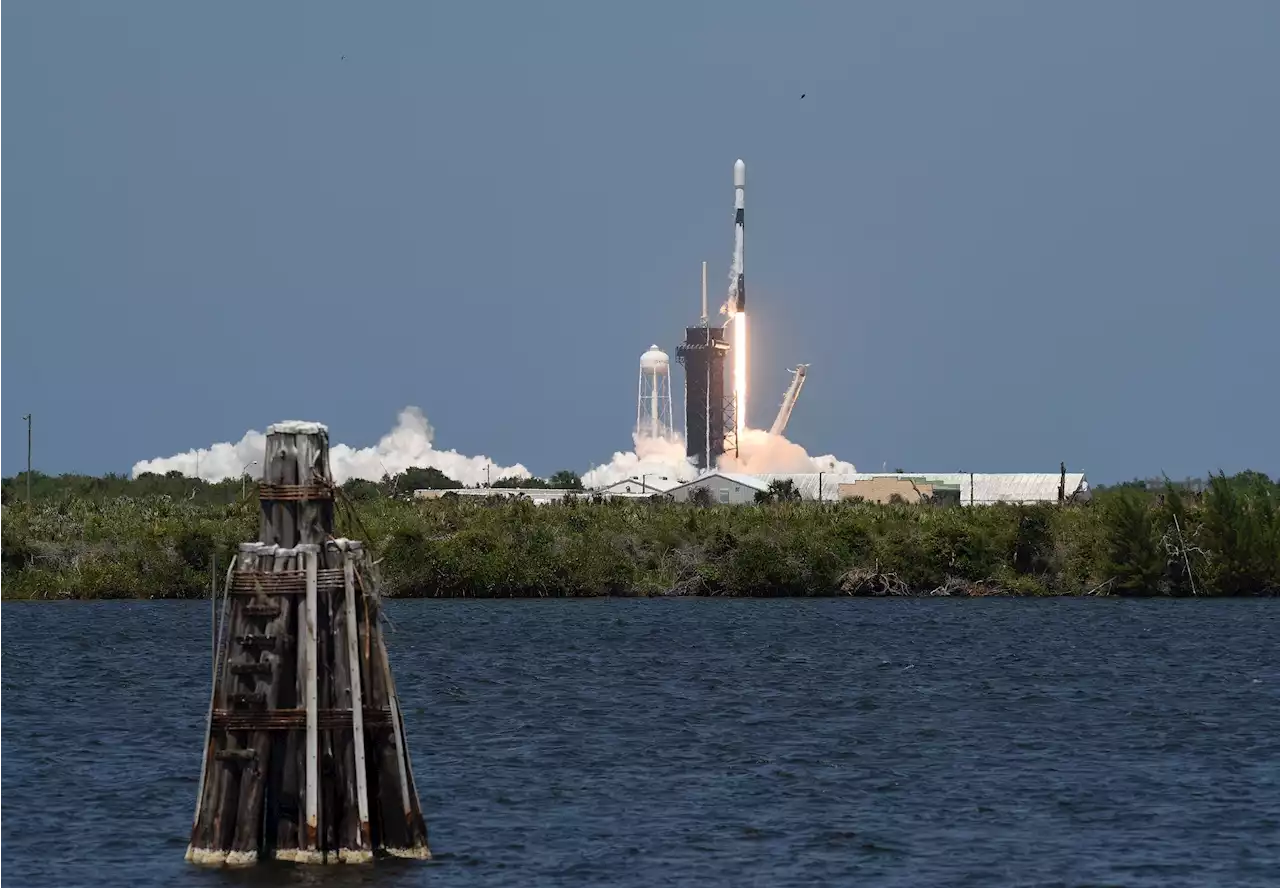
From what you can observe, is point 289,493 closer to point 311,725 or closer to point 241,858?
point 311,725

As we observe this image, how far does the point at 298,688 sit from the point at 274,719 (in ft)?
1.33

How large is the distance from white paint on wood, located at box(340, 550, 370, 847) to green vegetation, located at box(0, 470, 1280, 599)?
65748mm

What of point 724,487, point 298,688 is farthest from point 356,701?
point 724,487

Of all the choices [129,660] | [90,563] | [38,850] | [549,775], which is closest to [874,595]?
[90,563]

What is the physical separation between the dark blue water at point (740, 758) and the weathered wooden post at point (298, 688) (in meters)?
0.63

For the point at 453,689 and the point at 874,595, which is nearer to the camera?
the point at 453,689

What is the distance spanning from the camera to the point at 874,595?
9450 centimetres

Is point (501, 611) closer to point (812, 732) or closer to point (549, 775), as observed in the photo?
point (812, 732)

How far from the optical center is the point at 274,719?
23141 mm

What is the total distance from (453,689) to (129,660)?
1297 cm

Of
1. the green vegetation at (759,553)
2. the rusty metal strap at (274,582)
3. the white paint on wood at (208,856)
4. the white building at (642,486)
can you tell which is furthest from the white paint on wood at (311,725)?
the white building at (642,486)

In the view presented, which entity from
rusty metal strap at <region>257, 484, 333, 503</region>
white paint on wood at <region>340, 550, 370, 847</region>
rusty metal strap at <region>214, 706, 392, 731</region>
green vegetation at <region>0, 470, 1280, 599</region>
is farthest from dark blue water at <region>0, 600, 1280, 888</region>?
green vegetation at <region>0, 470, 1280, 599</region>

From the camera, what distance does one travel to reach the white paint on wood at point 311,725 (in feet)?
75.3

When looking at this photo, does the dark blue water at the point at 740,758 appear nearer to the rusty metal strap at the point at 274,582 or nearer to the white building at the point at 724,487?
the rusty metal strap at the point at 274,582
